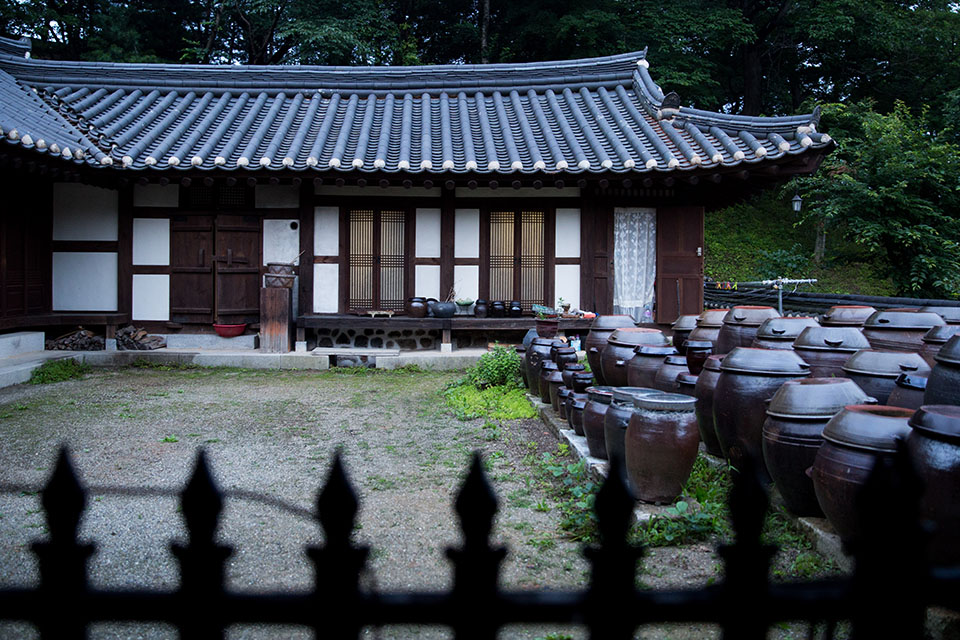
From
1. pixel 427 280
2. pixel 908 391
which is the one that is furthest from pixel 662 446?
pixel 427 280

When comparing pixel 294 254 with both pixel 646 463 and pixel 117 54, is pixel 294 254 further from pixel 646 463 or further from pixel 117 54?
pixel 117 54

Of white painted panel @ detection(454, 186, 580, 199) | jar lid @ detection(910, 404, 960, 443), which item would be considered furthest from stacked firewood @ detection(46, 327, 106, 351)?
jar lid @ detection(910, 404, 960, 443)

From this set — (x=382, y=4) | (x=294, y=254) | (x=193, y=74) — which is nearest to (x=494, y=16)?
(x=382, y=4)

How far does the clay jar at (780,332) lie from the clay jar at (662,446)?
1.23 meters

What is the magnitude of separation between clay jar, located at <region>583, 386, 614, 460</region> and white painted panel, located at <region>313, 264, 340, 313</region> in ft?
23.0

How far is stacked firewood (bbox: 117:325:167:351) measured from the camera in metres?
10.5

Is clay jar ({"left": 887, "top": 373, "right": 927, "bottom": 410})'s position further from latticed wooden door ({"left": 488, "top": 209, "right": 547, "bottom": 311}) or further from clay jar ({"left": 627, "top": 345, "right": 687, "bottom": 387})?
latticed wooden door ({"left": 488, "top": 209, "right": 547, "bottom": 311})

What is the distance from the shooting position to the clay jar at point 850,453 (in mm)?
2715

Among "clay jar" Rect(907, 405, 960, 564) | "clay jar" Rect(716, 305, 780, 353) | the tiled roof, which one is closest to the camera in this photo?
"clay jar" Rect(907, 405, 960, 564)

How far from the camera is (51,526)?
102 centimetres

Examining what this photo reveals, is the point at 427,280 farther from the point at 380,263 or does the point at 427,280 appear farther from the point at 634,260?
the point at 634,260

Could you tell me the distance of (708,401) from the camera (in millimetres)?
4266

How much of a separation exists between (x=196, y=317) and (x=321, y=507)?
425 inches

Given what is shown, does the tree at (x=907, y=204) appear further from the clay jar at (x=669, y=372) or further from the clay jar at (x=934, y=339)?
the clay jar at (x=669, y=372)
